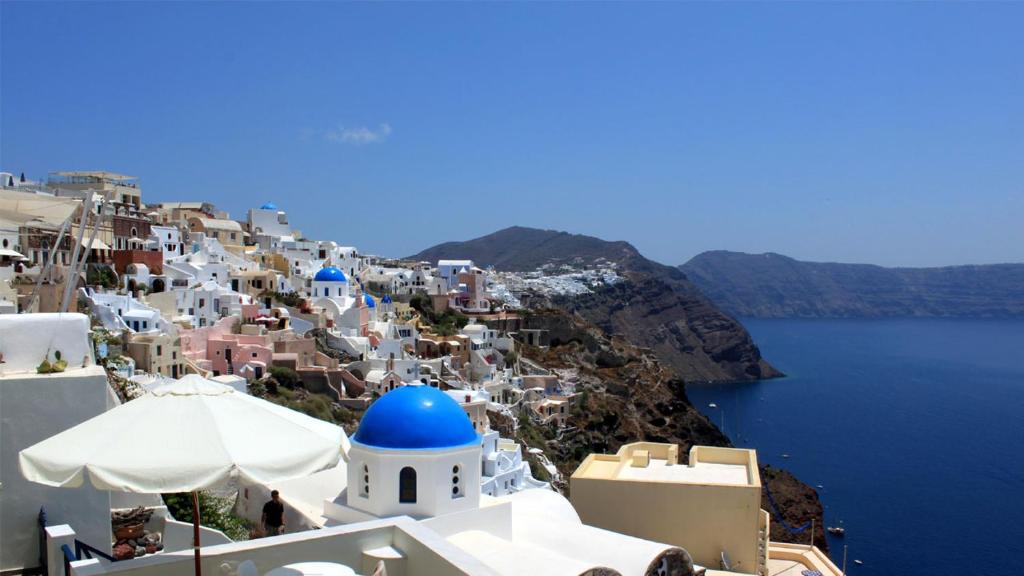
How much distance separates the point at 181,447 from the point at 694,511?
1195cm

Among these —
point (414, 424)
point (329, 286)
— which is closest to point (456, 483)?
point (414, 424)

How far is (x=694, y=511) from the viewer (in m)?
15.2

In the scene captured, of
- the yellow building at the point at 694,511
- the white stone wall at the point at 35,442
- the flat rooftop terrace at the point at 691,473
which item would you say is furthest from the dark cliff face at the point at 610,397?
the white stone wall at the point at 35,442

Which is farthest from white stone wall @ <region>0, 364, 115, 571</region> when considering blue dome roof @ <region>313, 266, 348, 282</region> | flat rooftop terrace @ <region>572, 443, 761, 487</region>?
blue dome roof @ <region>313, 266, 348, 282</region>

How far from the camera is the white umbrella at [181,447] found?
4.97m

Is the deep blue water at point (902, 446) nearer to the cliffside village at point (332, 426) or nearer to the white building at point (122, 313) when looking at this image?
the cliffside village at point (332, 426)

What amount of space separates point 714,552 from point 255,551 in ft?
37.0

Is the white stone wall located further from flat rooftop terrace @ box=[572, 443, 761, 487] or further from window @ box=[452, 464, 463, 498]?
flat rooftop terrace @ box=[572, 443, 761, 487]

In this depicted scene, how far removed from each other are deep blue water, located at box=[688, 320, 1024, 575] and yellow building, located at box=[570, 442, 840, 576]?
78.8 feet

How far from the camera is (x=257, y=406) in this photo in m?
5.80

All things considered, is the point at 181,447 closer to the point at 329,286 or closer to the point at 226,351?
the point at 226,351

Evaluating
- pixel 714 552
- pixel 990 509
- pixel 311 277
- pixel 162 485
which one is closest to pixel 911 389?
pixel 990 509

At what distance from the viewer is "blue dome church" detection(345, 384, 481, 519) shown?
11.0 meters

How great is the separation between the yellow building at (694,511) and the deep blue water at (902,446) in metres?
24.0
